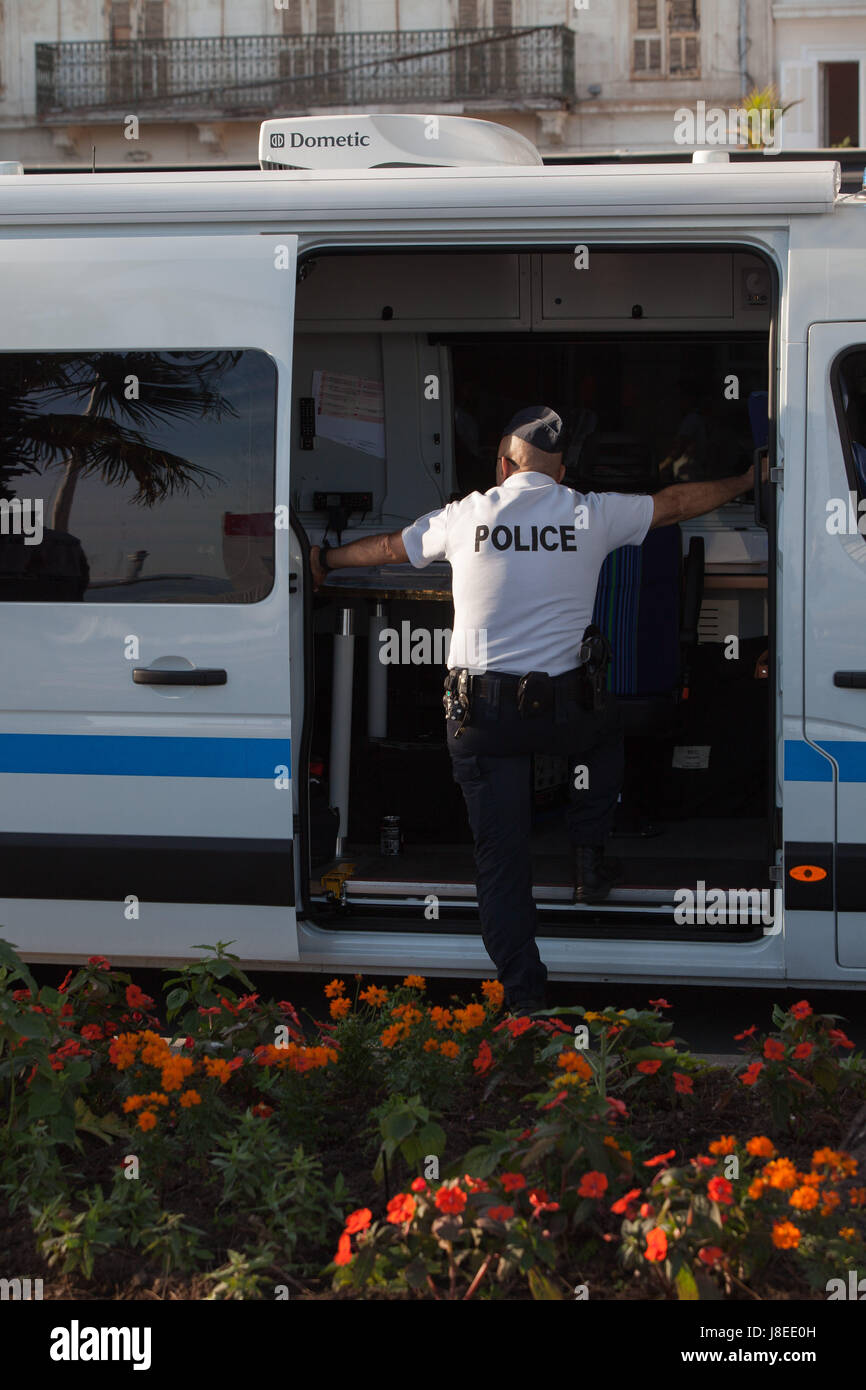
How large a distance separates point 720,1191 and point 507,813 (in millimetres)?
2023

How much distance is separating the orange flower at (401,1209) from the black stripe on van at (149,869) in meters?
2.16

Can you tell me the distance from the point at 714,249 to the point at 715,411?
102 inches

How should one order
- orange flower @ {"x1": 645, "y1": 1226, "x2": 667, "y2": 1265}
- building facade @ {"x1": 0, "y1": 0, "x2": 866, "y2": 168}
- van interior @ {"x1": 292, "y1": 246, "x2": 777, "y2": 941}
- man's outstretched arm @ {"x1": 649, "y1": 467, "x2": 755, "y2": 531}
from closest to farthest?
orange flower @ {"x1": 645, "y1": 1226, "x2": 667, "y2": 1265} → man's outstretched arm @ {"x1": 649, "y1": 467, "x2": 755, "y2": 531} → van interior @ {"x1": 292, "y1": 246, "x2": 777, "y2": 941} → building facade @ {"x1": 0, "y1": 0, "x2": 866, "y2": 168}

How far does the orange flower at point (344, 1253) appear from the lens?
2.23 metres

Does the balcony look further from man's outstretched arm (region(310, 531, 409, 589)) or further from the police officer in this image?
the police officer

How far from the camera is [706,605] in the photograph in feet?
21.3

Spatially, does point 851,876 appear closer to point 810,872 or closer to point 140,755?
point 810,872

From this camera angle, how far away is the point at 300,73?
26.7 metres

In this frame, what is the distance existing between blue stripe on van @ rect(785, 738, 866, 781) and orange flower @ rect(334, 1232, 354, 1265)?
237cm

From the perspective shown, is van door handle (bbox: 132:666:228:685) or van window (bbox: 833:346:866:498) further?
van door handle (bbox: 132:666:228:685)

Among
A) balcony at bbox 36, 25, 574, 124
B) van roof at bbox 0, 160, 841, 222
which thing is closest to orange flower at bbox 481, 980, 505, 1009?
van roof at bbox 0, 160, 841, 222

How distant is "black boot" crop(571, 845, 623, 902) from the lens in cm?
470

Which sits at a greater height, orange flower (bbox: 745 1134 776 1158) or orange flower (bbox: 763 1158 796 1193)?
orange flower (bbox: 745 1134 776 1158)

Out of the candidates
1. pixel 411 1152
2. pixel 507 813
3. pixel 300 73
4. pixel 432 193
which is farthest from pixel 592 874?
pixel 300 73
